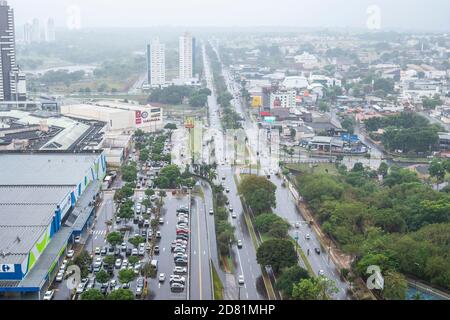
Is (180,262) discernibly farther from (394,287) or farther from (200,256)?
(394,287)

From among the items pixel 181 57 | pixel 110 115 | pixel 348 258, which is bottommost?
pixel 348 258

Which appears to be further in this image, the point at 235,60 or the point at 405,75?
the point at 235,60

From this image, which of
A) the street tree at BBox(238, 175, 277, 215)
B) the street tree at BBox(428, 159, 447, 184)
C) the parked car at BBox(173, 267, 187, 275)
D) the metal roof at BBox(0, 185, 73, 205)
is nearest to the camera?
the parked car at BBox(173, 267, 187, 275)

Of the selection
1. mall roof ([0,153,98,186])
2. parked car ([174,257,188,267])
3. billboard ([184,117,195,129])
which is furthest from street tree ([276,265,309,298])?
billboard ([184,117,195,129])

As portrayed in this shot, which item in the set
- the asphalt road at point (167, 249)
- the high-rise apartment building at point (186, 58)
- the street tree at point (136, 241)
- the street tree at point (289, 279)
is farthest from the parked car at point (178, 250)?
the high-rise apartment building at point (186, 58)

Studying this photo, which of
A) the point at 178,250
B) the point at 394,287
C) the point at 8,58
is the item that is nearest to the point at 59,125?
the point at 8,58

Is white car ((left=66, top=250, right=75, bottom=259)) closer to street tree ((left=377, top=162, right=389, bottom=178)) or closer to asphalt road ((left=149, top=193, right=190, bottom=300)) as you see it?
asphalt road ((left=149, top=193, right=190, bottom=300))
